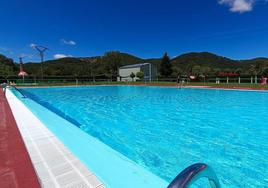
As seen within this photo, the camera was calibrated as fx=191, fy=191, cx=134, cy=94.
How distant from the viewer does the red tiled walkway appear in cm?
187

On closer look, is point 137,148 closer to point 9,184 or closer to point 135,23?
point 9,184

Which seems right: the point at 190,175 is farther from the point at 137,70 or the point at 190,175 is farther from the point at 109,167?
the point at 137,70

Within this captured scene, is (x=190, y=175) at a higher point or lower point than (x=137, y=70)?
lower

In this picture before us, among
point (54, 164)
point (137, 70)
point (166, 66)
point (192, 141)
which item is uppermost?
point (166, 66)

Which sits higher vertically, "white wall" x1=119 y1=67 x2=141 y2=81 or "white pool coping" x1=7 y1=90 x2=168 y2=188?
"white wall" x1=119 y1=67 x2=141 y2=81

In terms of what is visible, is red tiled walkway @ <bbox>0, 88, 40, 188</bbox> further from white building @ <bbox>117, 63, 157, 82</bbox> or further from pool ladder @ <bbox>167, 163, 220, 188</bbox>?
white building @ <bbox>117, 63, 157, 82</bbox>

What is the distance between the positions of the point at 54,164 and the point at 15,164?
43 centimetres

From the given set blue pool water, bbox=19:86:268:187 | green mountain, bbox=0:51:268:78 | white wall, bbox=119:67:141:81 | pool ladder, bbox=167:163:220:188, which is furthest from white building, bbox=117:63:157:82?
pool ladder, bbox=167:163:220:188

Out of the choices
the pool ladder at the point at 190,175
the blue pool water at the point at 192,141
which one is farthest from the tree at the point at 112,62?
the pool ladder at the point at 190,175

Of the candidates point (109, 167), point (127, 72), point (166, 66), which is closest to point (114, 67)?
point (127, 72)

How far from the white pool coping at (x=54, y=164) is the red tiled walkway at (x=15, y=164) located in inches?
3.1

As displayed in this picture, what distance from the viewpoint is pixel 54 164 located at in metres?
2.37

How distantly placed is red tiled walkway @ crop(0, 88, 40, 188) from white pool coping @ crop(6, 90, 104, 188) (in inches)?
3.1

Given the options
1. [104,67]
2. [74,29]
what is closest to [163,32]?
[74,29]
